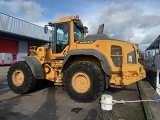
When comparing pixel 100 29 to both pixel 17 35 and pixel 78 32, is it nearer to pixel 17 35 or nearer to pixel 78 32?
pixel 78 32

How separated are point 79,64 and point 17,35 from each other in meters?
24.8

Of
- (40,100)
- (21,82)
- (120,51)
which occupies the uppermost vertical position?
(120,51)

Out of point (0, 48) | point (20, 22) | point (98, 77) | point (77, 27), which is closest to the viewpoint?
point (98, 77)

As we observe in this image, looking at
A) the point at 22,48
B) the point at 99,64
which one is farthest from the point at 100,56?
the point at 22,48

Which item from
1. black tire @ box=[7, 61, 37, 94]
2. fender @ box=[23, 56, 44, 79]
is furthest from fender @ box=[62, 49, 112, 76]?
black tire @ box=[7, 61, 37, 94]

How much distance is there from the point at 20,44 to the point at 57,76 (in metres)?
25.8

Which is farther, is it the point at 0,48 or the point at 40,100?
the point at 0,48

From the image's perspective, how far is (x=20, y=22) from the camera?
3127cm

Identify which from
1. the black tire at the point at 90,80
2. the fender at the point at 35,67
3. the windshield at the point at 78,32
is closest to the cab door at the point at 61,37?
the windshield at the point at 78,32

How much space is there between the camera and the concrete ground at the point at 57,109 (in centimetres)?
524

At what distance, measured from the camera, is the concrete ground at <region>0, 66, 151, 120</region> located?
524cm

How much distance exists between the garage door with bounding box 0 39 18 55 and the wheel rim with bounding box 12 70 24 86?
2131cm

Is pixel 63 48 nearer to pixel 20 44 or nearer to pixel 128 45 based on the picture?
pixel 128 45

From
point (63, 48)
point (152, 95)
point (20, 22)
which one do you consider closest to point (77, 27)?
point (63, 48)
